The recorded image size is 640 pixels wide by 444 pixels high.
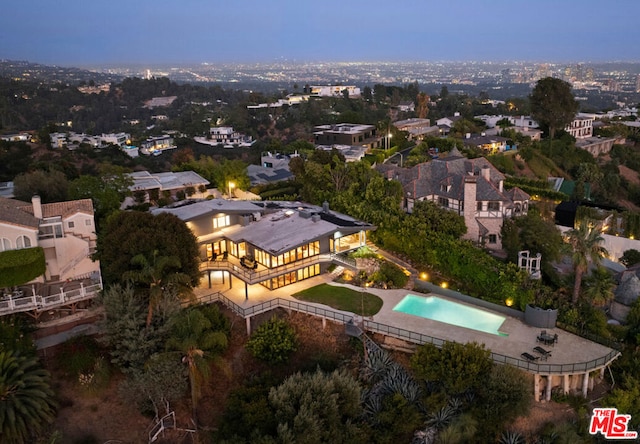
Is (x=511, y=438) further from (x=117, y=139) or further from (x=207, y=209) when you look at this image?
(x=117, y=139)

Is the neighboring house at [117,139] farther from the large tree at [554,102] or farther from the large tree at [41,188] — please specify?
the large tree at [554,102]

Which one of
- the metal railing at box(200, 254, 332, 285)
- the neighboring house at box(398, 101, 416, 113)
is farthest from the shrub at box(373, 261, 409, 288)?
the neighboring house at box(398, 101, 416, 113)

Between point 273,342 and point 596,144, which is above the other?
point 596,144

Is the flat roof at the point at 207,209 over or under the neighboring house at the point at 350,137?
under

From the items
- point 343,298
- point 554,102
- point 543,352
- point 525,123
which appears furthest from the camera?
point 525,123

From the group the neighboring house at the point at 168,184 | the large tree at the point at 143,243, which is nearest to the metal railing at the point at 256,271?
the large tree at the point at 143,243

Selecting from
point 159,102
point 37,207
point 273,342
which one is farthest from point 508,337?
point 159,102
